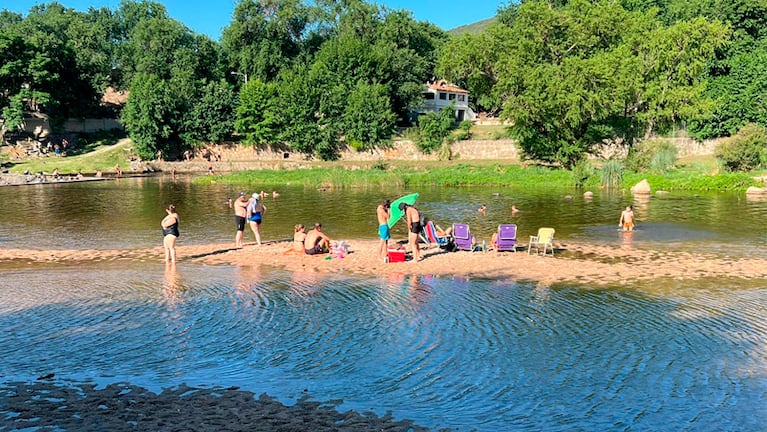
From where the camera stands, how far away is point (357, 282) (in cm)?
1783

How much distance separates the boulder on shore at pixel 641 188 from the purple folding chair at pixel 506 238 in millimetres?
26507

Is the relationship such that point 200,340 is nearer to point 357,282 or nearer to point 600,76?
point 357,282

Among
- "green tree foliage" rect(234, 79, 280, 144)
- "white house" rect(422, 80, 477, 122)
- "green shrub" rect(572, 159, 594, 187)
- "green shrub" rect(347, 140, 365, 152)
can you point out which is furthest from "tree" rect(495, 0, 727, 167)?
"white house" rect(422, 80, 477, 122)

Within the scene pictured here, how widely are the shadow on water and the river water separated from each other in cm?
4

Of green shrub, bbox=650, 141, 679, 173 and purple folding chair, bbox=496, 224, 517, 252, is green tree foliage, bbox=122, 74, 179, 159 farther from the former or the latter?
purple folding chair, bbox=496, 224, 517, 252

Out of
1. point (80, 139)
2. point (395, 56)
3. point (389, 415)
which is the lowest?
point (389, 415)

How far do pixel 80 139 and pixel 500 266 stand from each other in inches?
2992

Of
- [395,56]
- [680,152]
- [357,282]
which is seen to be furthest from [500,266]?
[395,56]

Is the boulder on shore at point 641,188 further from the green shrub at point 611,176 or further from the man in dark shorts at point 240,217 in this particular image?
the man in dark shorts at point 240,217

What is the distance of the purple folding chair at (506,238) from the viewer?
2200 centimetres

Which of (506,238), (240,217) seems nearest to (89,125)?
(240,217)

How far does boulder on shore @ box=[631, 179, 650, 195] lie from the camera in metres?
45.4

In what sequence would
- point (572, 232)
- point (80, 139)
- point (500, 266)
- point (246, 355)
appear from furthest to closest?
1. point (80, 139)
2. point (572, 232)
3. point (500, 266)
4. point (246, 355)

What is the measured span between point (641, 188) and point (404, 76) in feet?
153
